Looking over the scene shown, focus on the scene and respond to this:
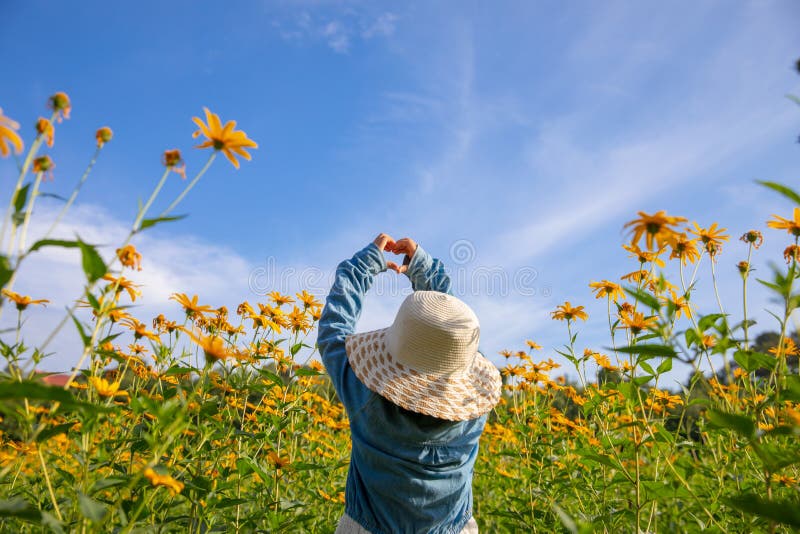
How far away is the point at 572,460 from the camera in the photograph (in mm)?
2793

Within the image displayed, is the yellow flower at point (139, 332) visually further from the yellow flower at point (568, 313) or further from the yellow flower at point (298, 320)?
the yellow flower at point (568, 313)

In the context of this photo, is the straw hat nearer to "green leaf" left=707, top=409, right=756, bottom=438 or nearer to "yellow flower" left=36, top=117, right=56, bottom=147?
"green leaf" left=707, top=409, right=756, bottom=438

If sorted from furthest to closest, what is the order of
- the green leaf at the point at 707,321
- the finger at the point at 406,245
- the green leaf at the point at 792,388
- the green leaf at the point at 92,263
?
the finger at the point at 406,245
the green leaf at the point at 707,321
the green leaf at the point at 792,388
the green leaf at the point at 92,263

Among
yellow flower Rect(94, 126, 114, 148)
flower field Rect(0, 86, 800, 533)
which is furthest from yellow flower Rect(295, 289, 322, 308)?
yellow flower Rect(94, 126, 114, 148)

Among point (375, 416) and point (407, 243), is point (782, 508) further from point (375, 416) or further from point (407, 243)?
point (407, 243)

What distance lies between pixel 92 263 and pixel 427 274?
1.35 metres

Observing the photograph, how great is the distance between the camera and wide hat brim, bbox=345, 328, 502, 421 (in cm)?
143

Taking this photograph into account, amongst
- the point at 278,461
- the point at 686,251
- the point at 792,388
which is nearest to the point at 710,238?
the point at 686,251

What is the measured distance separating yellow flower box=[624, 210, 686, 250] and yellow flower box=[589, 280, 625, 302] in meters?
0.94

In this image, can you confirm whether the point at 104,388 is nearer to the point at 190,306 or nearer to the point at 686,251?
the point at 190,306

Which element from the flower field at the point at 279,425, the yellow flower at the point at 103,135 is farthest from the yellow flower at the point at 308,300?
the yellow flower at the point at 103,135

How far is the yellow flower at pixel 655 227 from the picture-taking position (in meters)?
1.33

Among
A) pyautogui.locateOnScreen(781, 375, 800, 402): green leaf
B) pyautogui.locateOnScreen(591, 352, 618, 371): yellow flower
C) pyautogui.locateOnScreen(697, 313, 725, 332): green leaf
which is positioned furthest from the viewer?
pyautogui.locateOnScreen(591, 352, 618, 371): yellow flower

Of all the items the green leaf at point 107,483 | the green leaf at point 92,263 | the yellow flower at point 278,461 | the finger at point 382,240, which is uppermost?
the finger at point 382,240
